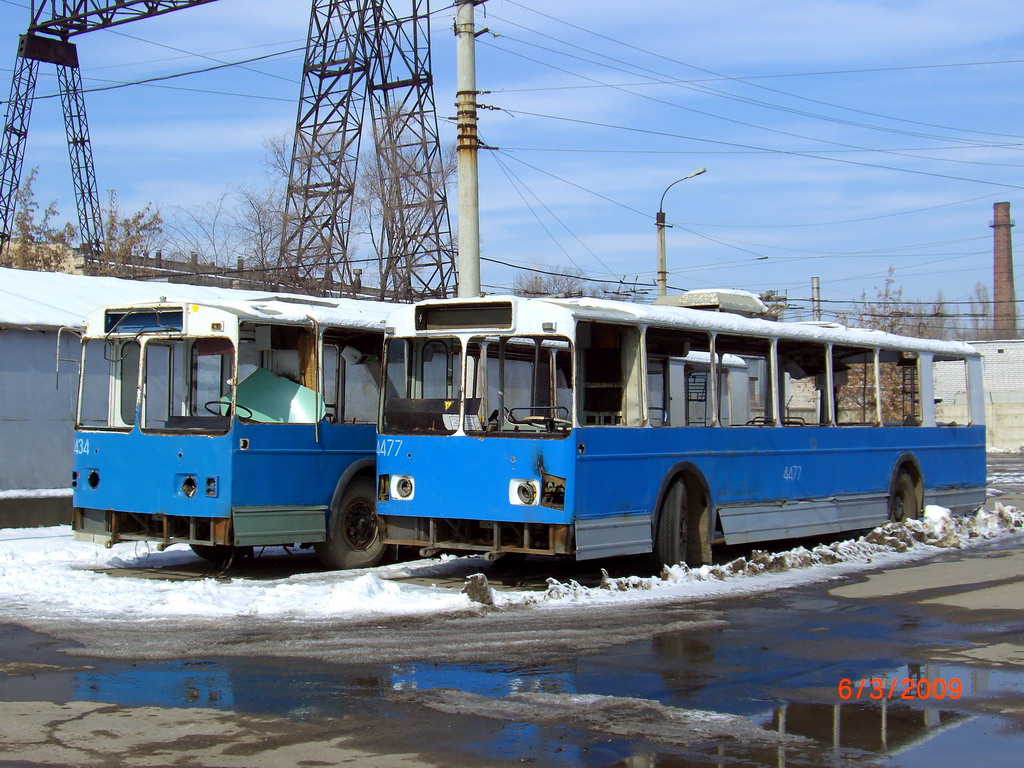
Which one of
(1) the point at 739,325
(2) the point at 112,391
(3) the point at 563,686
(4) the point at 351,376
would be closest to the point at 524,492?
(4) the point at 351,376

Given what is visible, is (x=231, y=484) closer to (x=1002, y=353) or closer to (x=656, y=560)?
(x=656, y=560)

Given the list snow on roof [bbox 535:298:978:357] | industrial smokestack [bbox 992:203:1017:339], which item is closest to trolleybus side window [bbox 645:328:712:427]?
snow on roof [bbox 535:298:978:357]

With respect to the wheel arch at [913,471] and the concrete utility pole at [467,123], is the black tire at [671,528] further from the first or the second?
the concrete utility pole at [467,123]

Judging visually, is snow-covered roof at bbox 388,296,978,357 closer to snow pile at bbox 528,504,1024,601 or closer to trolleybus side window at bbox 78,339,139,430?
snow pile at bbox 528,504,1024,601

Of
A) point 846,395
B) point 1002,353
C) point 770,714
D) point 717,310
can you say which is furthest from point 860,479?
point 1002,353

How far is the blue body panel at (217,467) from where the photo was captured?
480 inches

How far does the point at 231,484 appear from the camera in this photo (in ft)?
39.7

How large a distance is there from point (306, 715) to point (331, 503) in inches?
250

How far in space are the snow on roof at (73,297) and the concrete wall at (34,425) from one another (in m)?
0.27

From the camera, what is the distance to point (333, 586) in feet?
36.2

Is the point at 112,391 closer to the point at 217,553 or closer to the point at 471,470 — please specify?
the point at 217,553
